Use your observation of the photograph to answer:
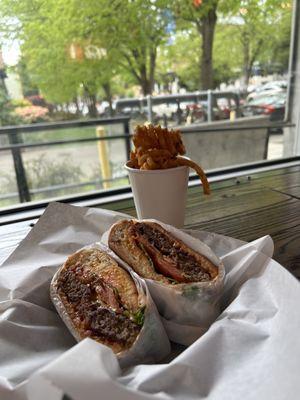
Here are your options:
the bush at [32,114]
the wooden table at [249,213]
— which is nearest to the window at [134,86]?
the bush at [32,114]

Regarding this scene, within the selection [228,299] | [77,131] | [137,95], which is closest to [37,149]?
[77,131]

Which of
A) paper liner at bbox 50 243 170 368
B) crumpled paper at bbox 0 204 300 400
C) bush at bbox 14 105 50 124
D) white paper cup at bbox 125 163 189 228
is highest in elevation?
bush at bbox 14 105 50 124

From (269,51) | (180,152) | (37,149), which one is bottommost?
(37,149)

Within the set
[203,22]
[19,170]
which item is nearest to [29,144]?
[19,170]

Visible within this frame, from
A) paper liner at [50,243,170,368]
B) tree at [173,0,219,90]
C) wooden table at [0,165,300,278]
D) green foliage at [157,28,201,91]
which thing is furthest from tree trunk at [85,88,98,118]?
paper liner at [50,243,170,368]

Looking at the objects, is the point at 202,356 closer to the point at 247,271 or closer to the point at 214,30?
the point at 247,271

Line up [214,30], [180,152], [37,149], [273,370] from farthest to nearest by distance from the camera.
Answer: [214,30]
[37,149]
[180,152]
[273,370]

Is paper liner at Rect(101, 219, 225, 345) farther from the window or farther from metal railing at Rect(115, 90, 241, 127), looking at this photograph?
metal railing at Rect(115, 90, 241, 127)
